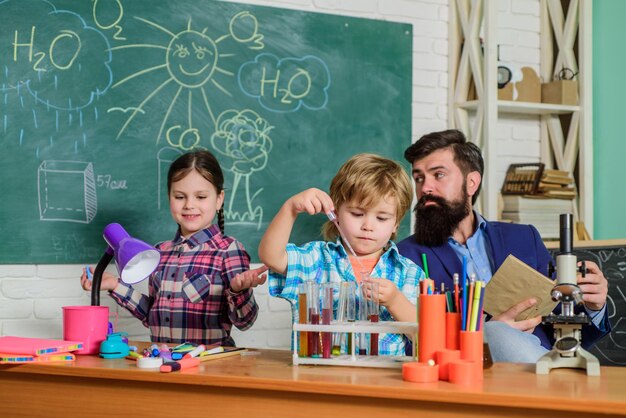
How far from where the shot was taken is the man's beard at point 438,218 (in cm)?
296

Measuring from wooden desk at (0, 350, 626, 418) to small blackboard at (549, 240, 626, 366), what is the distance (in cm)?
178

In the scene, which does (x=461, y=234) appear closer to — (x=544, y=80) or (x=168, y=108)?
(x=168, y=108)

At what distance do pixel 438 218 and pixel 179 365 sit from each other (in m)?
1.47

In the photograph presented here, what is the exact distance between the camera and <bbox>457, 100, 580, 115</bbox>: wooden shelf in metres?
3.93

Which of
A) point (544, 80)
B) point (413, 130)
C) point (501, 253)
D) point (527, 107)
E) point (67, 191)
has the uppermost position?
point (544, 80)

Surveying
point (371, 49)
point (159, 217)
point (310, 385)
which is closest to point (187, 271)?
point (159, 217)

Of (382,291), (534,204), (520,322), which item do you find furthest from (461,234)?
(382,291)

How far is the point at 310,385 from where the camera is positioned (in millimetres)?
1593

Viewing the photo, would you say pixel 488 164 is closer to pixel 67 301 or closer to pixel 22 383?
pixel 67 301

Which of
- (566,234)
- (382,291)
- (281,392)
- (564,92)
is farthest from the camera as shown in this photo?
(564,92)

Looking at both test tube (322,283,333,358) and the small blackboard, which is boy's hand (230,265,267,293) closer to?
test tube (322,283,333,358)

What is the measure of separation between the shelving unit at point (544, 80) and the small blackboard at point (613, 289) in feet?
1.63

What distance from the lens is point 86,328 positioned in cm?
211

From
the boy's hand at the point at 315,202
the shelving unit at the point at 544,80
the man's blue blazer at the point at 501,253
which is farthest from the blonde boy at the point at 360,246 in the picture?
the shelving unit at the point at 544,80
